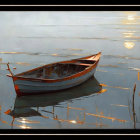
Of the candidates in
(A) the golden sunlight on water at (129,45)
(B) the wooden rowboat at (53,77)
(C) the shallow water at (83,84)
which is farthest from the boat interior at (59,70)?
(A) the golden sunlight on water at (129,45)

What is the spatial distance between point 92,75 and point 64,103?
508 cm

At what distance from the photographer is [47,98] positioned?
1661cm

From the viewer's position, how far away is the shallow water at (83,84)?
13788mm

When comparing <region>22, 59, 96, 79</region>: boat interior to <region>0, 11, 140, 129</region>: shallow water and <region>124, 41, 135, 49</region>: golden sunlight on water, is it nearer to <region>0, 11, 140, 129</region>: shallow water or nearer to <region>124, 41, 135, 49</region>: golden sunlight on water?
<region>0, 11, 140, 129</region>: shallow water

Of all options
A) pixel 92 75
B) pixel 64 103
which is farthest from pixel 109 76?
pixel 64 103

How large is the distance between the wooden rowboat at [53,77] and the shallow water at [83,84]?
1.70 feet

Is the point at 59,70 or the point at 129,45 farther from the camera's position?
the point at 129,45

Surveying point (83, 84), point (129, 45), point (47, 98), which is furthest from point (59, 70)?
point (129, 45)

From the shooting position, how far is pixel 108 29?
1511 inches

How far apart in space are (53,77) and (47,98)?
2612mm

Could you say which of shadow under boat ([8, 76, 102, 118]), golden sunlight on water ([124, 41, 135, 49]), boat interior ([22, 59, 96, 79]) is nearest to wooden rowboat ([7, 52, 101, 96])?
boat interior ([22, 59, 96, 79])

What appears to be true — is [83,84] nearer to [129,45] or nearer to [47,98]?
[47,98]

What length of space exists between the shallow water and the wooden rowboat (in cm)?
52

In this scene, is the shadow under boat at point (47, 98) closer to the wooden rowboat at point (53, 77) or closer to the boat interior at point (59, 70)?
Result: the wooden rowboat at point (53, 77)
